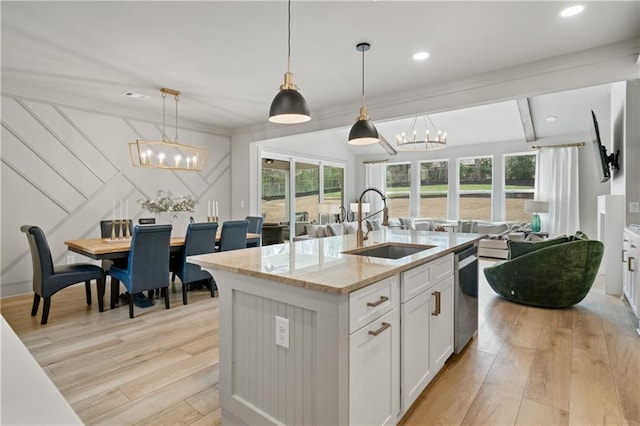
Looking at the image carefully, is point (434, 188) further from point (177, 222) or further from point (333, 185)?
point (177, 222)

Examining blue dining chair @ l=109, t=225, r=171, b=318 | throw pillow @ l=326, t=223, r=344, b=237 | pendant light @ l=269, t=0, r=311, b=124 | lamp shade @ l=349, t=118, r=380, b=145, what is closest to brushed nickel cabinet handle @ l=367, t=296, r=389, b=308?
pendant light @ l=269, t=0, r=311, b=124

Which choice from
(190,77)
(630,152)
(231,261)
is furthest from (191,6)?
(630,152)

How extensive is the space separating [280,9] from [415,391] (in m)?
2.79

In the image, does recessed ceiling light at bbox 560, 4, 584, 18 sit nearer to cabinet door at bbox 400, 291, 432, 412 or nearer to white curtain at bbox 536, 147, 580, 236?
cabinet door at bbox 400, 291, 432, 412

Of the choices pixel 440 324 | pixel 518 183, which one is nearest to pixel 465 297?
pixel 440 324

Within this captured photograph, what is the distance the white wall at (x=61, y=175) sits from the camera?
4238 millimetres

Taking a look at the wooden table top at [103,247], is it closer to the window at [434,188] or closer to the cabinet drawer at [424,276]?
the cabinet drawer at [424,276]

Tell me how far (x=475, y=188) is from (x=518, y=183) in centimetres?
88

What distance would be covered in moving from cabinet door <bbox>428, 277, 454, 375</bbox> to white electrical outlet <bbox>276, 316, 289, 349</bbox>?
3.20 feet

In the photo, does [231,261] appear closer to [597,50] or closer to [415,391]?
[415,391]

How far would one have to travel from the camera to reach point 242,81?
4152 millimetres

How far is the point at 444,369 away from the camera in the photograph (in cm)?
241

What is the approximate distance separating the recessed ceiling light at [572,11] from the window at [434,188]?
19.2 feet

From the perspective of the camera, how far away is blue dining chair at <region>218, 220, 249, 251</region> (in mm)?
4129
